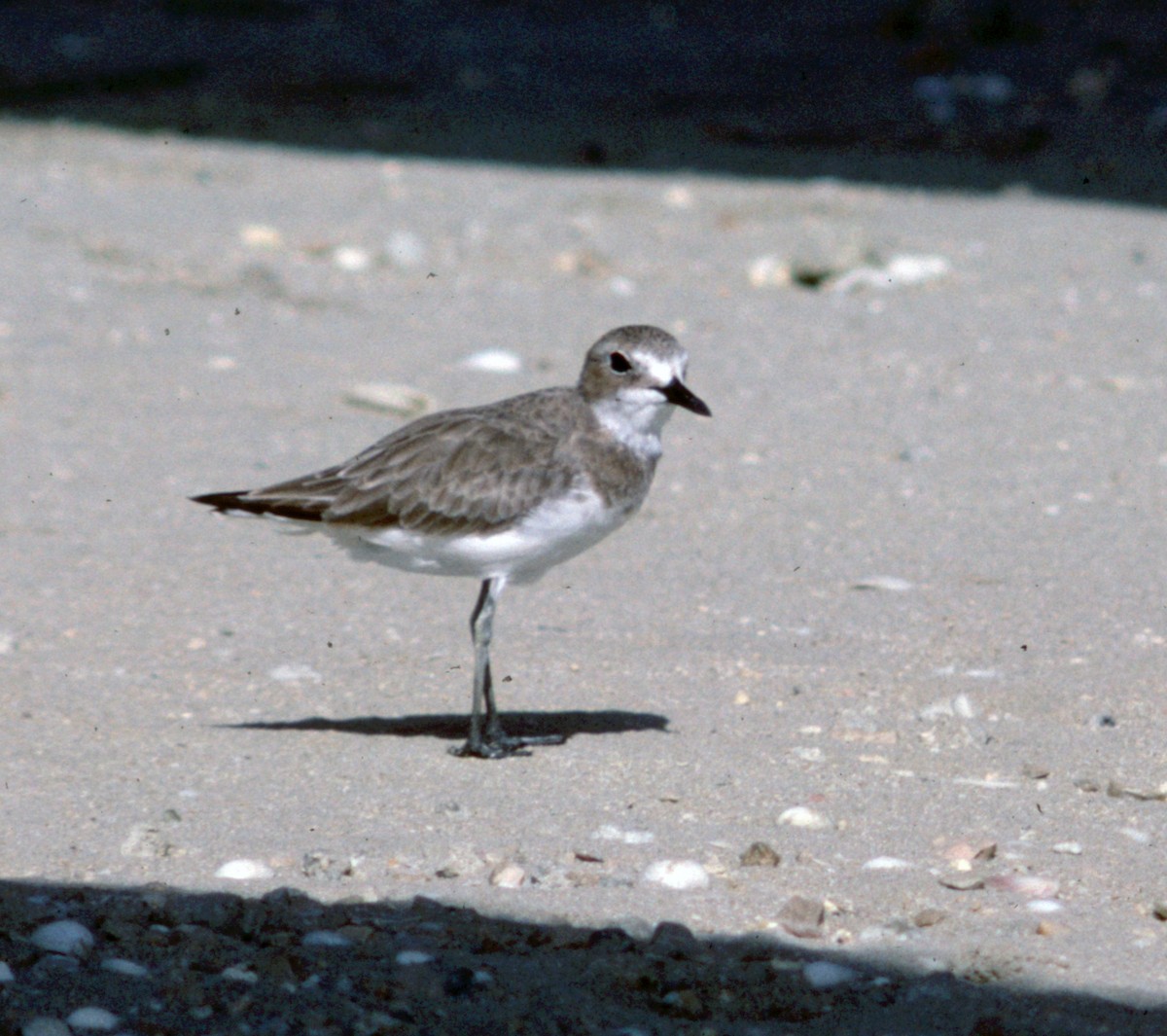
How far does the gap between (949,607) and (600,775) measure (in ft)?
4.80

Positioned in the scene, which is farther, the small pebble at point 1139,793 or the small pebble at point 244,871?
the small pebble at point 1139,793

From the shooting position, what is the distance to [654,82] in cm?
1342

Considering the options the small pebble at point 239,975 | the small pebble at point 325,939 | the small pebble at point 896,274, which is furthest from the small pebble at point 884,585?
the small pebble at point 896,274

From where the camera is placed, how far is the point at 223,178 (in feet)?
36.1

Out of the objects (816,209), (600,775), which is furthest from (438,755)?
(816,209)

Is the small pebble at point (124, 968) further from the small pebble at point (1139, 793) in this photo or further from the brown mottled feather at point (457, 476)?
the small pebble at point (1139, 793)

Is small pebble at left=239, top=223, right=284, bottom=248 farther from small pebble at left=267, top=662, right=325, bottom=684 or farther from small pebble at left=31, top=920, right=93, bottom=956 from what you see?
small pebble at left=31, top=920, right=93, bottom=956

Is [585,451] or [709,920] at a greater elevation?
[585,451]

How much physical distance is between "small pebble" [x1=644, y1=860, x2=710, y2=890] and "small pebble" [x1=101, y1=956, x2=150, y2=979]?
1.01m

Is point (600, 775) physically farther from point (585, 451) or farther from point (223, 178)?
point (223, 178)

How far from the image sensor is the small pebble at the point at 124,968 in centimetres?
314

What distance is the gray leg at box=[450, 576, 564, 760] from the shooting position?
4414 millimetres

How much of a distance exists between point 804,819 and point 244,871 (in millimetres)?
1136

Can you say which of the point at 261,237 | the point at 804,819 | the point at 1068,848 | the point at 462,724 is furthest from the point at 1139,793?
the point at 261,237
